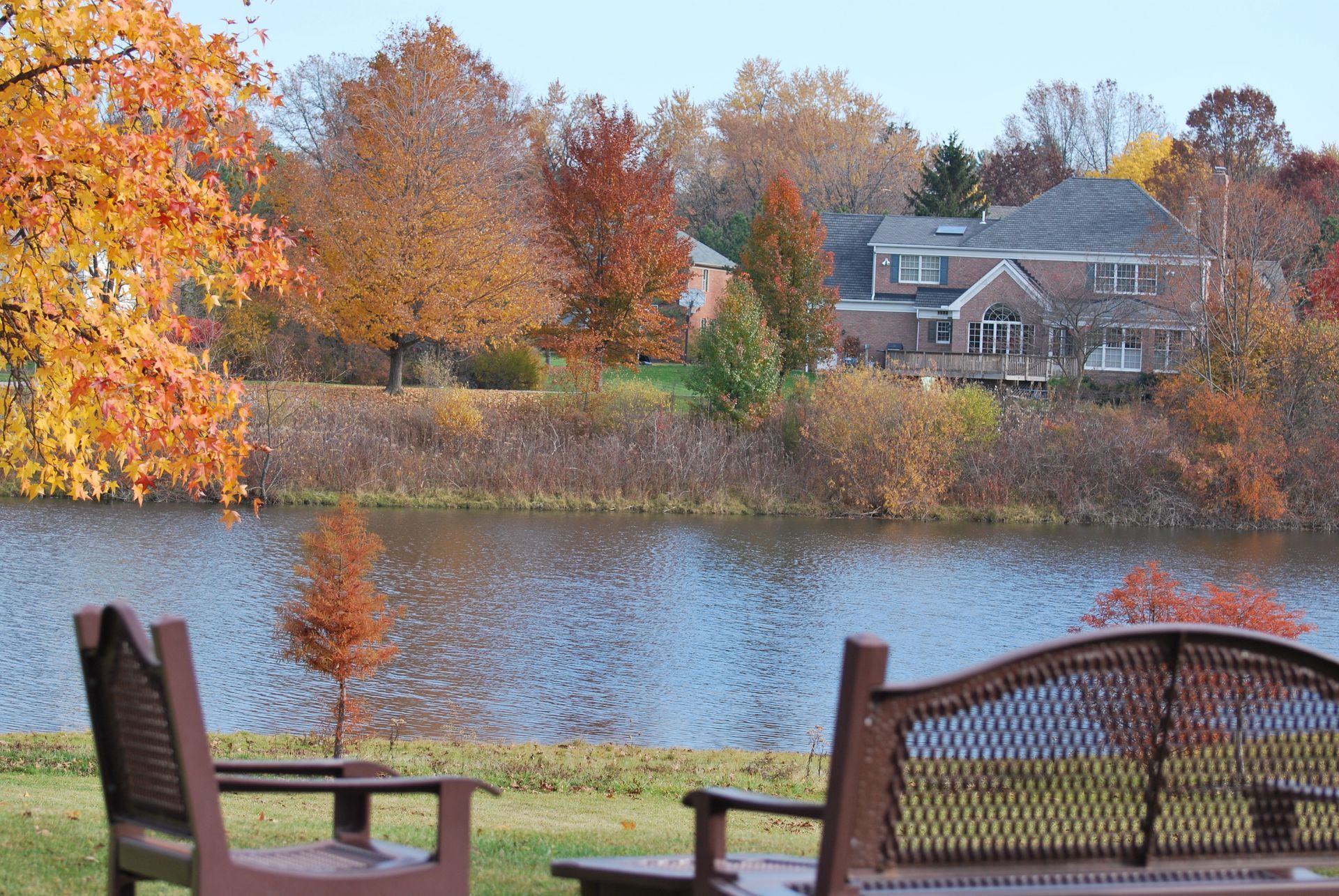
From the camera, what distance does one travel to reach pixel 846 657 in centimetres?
268

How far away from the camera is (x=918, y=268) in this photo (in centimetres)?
5766

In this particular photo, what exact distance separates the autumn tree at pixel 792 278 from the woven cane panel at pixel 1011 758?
48117 mm

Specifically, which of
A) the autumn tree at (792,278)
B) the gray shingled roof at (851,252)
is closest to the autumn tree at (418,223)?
the autumn tree at (792,278)

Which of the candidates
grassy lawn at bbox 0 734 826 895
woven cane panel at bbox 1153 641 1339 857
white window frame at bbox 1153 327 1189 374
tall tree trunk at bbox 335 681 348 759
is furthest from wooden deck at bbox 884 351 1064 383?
woven cane panel at bbox 1153 641 1339 857

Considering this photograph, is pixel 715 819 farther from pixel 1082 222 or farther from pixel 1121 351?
pixel 1082 222

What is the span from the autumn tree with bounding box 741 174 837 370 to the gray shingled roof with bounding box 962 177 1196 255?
8.24 m

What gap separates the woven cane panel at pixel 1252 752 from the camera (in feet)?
9.89

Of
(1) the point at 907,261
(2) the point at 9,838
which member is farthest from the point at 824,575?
(1) the point at 907,261

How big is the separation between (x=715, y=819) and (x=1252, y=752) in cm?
128

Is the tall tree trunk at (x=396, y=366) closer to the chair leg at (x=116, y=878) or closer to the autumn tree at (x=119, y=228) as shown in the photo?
the autumn tree at (x=119, y=228)

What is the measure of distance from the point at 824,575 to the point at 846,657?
25025 mm

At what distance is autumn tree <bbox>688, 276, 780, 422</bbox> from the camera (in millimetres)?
41312

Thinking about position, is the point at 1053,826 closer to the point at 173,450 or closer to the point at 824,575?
the point at 173,450

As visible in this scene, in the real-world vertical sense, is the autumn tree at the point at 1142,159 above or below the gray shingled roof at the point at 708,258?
above
